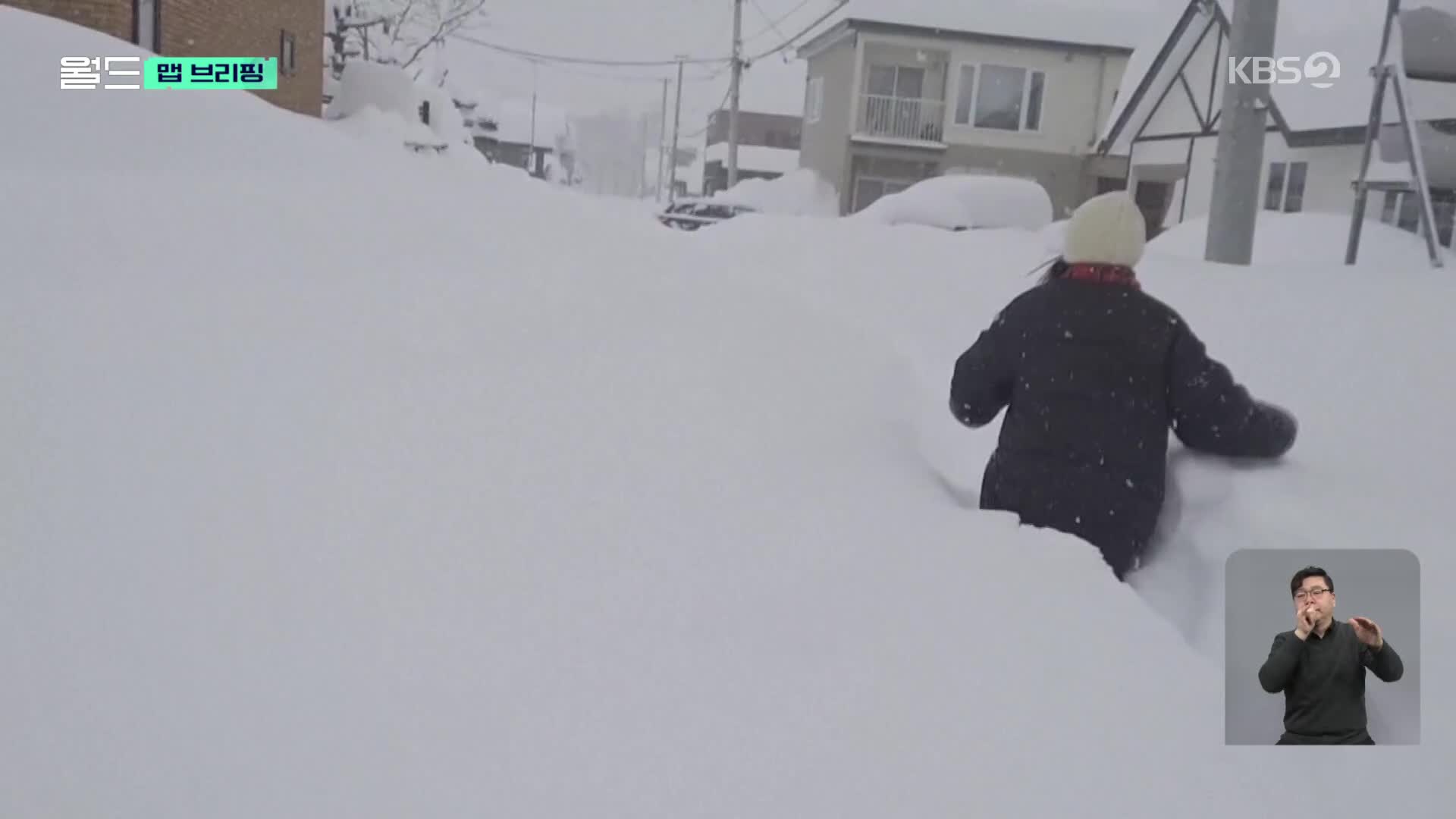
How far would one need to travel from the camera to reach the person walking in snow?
2527 mm

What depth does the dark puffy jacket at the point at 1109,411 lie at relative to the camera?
2531 mm

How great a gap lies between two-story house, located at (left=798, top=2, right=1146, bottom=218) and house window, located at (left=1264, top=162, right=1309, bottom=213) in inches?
305

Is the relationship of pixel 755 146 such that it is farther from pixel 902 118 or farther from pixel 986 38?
pixel 986 38

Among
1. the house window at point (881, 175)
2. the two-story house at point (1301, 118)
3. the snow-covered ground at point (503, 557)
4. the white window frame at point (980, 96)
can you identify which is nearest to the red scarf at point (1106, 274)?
the snow-covered ground at point (503, 557)

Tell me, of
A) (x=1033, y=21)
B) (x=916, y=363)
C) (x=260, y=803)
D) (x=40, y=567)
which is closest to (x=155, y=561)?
(x=40, y=567)

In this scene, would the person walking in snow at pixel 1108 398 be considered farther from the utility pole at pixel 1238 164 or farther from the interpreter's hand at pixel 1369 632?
the utility pole at pixel 1238 164

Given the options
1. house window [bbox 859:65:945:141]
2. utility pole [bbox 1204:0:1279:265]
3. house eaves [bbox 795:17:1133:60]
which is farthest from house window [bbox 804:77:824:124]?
utility pole [bbox 1204:0:1279:265]

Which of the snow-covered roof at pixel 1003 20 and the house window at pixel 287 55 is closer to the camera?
the house window at pixel 287 55

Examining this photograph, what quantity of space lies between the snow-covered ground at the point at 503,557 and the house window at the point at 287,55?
11.7 meters

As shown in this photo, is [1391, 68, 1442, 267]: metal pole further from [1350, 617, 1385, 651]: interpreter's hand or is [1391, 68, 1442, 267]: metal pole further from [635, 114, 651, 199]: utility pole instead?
[635, 114, 651, 199]: utility pole

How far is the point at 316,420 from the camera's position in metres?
1.82

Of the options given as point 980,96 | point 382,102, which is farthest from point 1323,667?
point 980,96

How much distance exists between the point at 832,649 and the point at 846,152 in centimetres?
2296

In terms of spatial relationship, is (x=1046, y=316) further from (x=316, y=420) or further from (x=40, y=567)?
(x=40, y=567)
